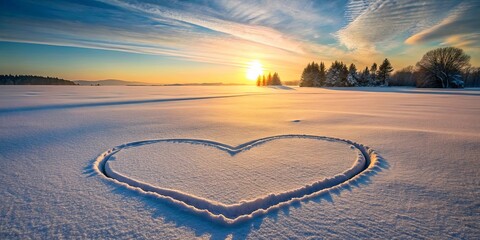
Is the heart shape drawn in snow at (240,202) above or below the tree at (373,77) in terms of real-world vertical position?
below

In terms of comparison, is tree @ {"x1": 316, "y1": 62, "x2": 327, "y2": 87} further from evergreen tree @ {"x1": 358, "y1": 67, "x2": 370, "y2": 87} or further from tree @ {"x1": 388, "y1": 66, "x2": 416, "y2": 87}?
tree @ {"x1": 388, "y1": 66, "x2": 416, "y2": 87}

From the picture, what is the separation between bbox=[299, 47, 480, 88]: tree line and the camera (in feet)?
97.8

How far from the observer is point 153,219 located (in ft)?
5.11

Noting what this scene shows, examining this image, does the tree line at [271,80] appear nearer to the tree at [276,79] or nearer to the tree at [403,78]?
the tree at [276,79]

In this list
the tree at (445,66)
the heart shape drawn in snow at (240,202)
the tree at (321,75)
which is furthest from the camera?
the tree at (321,75)

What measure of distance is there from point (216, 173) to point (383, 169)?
1.91m

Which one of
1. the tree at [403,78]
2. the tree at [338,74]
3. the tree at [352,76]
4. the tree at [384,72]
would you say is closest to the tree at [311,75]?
the tree at [338,74]

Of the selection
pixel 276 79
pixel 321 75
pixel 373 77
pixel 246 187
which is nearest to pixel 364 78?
pixel 373 77

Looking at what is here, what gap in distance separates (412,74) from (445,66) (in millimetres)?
14630

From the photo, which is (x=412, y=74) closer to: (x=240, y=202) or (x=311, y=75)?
(x=311, y=75)

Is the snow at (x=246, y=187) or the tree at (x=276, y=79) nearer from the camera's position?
the snow at (x=246, y=187)

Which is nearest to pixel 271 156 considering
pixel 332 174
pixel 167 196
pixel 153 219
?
pixel 332 174

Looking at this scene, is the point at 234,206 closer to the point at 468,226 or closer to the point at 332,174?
the point at 332,174

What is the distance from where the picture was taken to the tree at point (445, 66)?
2944 centimetres
